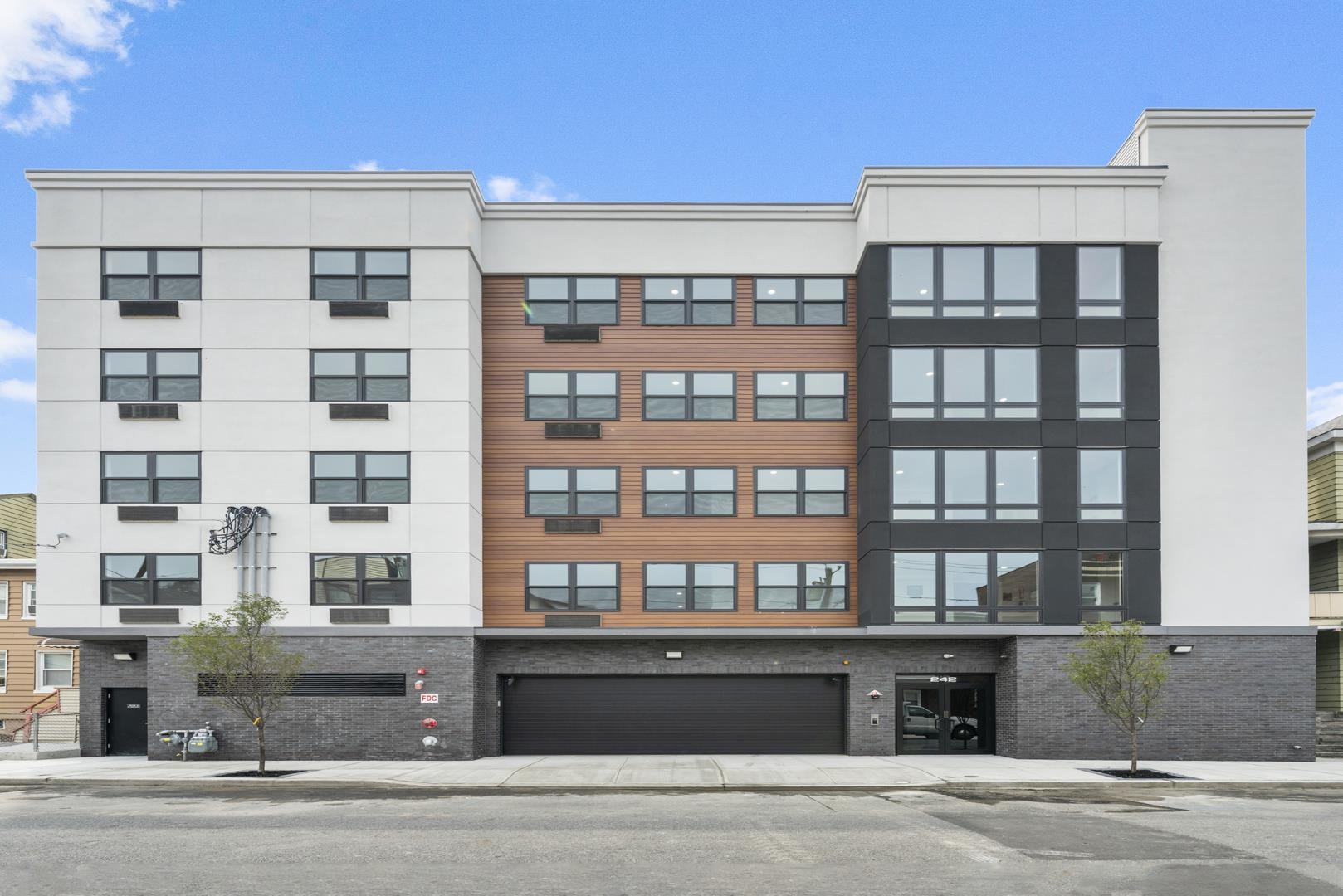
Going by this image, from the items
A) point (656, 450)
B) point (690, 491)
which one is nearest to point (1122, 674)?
point (690, 491)

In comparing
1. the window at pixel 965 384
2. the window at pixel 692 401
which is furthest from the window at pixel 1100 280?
the window at pixel 692 401

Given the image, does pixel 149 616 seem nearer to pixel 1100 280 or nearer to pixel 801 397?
pixel 801 397

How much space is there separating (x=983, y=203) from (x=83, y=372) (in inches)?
853

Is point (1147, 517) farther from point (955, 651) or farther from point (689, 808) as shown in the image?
point (689, 808)

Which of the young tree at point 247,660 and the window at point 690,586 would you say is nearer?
the young tree at point 247,660

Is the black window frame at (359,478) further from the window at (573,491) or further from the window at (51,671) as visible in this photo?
the window at (51,671)

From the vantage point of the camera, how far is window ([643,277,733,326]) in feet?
90.9

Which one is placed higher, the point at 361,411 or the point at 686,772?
the point at 361,411

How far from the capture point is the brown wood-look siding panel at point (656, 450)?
26.9 metres

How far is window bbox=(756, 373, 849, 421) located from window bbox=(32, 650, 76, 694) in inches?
891

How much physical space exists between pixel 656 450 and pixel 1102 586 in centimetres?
1098

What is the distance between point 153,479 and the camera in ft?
84.7

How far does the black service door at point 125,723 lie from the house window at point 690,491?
1352 cm

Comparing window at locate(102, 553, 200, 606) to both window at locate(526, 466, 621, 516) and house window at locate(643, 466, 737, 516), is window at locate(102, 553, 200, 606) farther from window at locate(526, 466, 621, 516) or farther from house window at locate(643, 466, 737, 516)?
house window at locate(643, 466, 737, 516)
